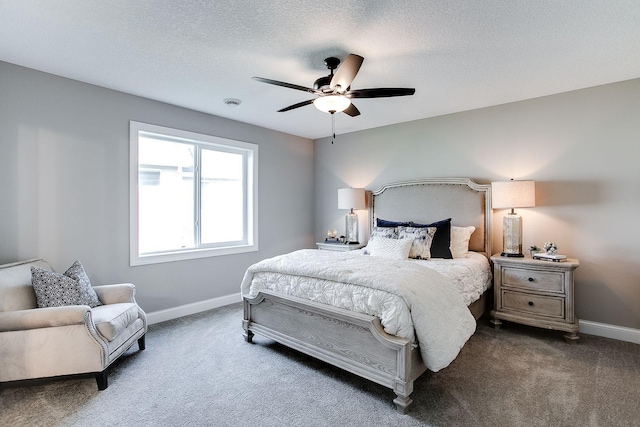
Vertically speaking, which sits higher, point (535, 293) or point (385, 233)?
point (385, 233)

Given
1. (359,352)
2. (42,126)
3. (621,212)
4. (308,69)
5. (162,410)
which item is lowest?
(162,410)

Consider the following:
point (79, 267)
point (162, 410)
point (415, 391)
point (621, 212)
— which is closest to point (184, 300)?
point (79, 267)

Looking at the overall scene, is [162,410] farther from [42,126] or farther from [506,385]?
[42,126]

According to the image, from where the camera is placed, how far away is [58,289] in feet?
8.23

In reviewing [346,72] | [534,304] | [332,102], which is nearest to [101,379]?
[332,102]

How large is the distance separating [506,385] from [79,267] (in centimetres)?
362

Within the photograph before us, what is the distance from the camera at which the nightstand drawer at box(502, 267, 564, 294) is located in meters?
3.11

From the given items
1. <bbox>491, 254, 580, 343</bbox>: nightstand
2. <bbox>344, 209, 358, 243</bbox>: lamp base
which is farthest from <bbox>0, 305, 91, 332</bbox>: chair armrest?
<bbox>491, 254, 580, 343</bbox>: nightstand

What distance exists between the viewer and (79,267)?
110 inches

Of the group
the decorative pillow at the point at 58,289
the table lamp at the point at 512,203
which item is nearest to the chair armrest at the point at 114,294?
the decorative pillow at the point at 58,289

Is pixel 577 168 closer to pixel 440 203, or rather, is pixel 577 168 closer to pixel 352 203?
pixel 440 203

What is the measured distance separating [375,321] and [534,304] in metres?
2.13

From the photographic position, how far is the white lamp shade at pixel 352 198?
480 centimetres

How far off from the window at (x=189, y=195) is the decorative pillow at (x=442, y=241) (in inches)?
101
